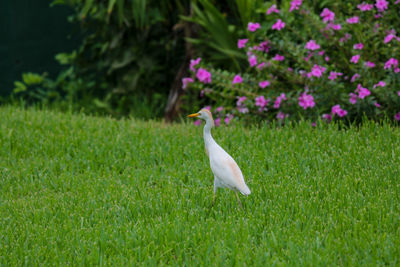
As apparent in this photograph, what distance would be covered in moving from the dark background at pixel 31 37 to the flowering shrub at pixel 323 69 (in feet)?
10.2

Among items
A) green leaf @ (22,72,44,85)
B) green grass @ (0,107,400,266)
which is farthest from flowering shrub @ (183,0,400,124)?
green leaf @ (22,72,44,85)

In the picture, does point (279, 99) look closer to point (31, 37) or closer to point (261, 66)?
point (261, 66)

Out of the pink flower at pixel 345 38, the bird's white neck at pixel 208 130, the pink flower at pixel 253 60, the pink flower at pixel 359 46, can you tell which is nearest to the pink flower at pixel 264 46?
the pink flower at pixel 253 60

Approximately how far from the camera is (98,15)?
22.3 feet

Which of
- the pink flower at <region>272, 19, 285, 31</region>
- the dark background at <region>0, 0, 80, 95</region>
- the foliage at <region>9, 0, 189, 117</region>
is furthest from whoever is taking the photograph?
the dark background at <region>0, 0, 80, 95</region>

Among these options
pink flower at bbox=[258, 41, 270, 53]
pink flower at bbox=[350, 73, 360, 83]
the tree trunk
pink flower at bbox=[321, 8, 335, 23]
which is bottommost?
the tree trunk

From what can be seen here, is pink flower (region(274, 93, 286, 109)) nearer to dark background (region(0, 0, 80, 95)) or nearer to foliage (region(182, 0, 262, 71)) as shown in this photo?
foliage (region(182, 0, 262, 71))

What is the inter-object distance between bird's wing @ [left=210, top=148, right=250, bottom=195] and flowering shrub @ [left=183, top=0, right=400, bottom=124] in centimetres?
201

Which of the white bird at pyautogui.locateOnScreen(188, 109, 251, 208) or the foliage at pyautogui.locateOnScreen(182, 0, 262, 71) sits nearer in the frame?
the white bird at pyautogui.locateOnScreen(188, 109, 251, 208)

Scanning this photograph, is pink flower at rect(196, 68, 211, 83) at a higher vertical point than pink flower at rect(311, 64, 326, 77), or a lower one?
lower

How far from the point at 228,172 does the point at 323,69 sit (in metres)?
2.21

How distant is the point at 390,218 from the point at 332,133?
5.04 ft

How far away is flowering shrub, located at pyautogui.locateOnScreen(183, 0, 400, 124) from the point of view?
4684mm

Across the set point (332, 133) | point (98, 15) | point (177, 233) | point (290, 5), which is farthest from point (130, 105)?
point (177, 233)
